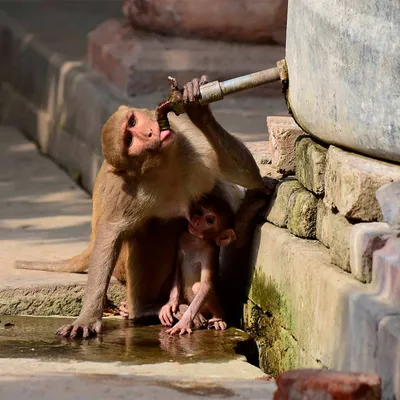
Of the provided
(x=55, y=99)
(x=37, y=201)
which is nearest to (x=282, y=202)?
(x=37, y=201)

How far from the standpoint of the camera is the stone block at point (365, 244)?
458 cm

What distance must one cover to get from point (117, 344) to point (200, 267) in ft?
2.27

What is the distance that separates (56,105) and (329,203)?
5.32m

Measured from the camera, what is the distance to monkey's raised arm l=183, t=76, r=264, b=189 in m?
5.86

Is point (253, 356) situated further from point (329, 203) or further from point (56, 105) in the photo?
point (56, 105)

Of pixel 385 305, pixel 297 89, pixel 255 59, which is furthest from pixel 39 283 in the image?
pixel 255 59

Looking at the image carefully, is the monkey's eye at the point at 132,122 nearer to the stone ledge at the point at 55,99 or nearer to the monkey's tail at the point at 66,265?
the monkey's tail at the point at 66,265

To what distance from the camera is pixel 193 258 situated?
20.8 ft

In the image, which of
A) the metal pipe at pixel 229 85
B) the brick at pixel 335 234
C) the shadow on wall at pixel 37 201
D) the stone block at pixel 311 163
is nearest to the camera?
the brick at pixel 335 234

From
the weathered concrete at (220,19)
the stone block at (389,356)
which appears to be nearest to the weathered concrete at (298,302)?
the stone block at (389,356)

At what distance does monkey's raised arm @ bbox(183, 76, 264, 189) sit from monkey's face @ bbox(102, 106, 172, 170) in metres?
0.17

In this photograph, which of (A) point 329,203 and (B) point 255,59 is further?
(B) point 255,59

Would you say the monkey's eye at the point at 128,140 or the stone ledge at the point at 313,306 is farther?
the monkey's eye at the point at 128,140

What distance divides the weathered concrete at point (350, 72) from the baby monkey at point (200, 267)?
0.90m
